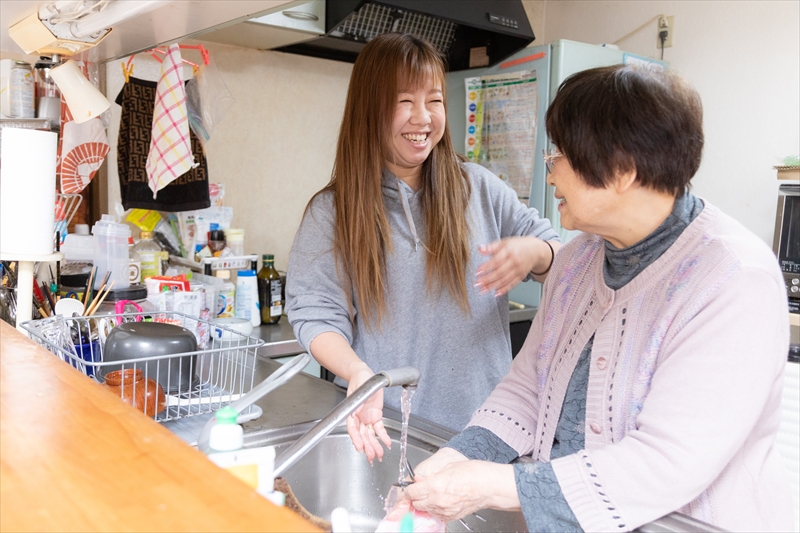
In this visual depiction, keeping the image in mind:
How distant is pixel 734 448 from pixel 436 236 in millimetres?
801

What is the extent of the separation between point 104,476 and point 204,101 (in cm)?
191

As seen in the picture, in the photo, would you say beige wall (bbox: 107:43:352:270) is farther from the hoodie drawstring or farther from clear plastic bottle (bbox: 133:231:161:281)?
the hoodie drawstring

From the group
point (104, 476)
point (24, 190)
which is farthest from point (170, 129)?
point (104, 476)

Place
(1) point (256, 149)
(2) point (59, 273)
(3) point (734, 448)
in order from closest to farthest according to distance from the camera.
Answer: (3) point (734, 448)
(2) point (59, 273)
(1) point (256, 149)

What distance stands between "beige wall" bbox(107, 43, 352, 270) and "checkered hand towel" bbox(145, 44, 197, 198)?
0.56 meters

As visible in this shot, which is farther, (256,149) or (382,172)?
(256,149)

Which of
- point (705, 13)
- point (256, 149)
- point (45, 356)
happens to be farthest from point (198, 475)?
point (705, 13)

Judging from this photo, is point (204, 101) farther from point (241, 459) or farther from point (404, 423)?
point (241, 459)

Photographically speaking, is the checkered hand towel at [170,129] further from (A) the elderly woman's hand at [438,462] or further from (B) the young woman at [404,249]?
(A) the elderly woman's hand at [438,462]

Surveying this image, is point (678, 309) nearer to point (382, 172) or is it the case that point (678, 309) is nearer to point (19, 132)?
point (382, 172)

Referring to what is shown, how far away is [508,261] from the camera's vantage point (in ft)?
4.23

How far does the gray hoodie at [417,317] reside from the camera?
145cm

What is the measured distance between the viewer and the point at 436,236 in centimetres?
149

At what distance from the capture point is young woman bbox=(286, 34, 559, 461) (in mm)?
1432
